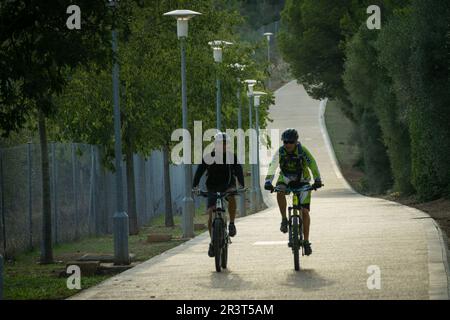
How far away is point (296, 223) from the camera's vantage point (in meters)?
16.9

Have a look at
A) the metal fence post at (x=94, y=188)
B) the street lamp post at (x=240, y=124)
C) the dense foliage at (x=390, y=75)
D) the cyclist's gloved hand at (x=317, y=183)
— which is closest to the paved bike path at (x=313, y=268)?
the cyclist's gloved hand at (x=317, y=183)

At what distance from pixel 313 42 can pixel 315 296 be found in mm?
59669

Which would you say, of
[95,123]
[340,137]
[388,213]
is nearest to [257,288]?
[95,123]

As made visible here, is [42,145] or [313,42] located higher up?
[313,42]

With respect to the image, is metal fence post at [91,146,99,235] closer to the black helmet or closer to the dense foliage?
the dense foliage

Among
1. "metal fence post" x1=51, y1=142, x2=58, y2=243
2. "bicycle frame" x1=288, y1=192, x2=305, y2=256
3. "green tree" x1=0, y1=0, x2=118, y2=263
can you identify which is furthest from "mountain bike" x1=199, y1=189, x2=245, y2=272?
"metal fence post" x1=51, y1=142, x2=58, y2=243

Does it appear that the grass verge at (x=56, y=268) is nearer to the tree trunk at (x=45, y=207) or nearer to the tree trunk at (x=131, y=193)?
the tree trunk at (x=45, y=207)

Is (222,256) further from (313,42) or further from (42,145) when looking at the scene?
(313,42)

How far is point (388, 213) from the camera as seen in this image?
32188 mm

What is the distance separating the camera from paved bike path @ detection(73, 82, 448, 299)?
14289 millimetres

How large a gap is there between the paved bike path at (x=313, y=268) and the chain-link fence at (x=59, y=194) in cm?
305

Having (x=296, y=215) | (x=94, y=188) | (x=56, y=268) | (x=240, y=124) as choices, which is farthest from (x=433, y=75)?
(x=240, y=124)

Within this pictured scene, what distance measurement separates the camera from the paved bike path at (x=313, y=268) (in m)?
14.3

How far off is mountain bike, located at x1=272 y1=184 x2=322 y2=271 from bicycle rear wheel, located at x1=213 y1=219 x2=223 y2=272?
0.91 meters
